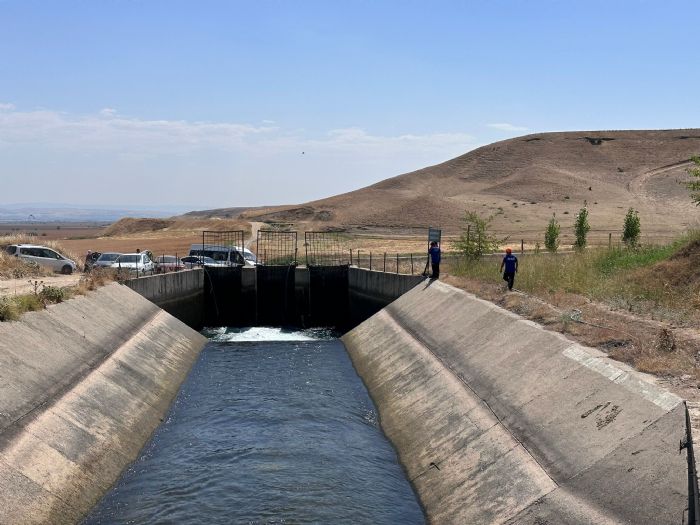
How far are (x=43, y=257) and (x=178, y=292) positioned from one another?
945cm

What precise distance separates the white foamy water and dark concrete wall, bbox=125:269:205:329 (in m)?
1.43

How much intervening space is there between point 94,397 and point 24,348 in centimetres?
230

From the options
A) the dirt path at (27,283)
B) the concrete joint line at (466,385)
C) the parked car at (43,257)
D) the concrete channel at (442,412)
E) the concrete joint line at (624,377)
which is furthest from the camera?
the parked car at (43,257)

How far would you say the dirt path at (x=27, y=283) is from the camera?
97.0ft

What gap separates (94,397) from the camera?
19.7 metres

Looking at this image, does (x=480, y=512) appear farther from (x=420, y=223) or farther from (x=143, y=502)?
(x=420, y=223)

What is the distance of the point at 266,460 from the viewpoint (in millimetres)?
18641

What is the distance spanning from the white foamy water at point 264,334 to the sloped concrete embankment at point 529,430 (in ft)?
46.0

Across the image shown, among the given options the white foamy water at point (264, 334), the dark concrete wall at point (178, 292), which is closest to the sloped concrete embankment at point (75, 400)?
the dark concrete wall at point (178, 292)

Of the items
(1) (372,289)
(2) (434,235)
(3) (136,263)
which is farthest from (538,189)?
(3) (136,263)

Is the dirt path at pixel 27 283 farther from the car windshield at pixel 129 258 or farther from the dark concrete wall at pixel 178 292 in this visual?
the dark concrete wall at pixel 178 292

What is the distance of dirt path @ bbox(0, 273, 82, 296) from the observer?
29578mm

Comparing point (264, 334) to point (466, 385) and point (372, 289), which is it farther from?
point (466, 385)

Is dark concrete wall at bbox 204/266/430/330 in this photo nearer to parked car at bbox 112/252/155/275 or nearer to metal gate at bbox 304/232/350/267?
parked car at bbox 112/252/155/275
